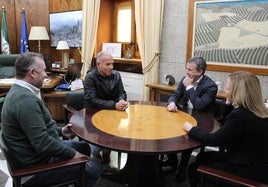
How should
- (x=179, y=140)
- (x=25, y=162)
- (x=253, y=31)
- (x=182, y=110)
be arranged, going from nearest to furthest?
(x=25, y=162) < (x=179, y=140) < (x=182, y=110) < (x=253, y=31)

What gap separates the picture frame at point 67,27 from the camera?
18.2 feet

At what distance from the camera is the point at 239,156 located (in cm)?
166

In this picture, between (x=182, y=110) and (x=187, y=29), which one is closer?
(x=182, y=110)

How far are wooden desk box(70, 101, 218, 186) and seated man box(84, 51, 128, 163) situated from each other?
0.17m

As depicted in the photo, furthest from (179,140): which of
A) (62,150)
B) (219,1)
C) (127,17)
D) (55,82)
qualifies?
(127,17)

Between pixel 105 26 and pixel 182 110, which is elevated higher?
pixel 105 26

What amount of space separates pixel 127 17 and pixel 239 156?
383cm

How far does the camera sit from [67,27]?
18.8 ft

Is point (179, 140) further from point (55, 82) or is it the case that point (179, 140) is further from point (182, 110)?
point (55, 82)

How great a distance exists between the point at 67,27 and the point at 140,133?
14.6 feet

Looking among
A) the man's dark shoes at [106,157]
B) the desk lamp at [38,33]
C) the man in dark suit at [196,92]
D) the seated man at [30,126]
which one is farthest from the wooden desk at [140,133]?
the desk lamp at [38,33]

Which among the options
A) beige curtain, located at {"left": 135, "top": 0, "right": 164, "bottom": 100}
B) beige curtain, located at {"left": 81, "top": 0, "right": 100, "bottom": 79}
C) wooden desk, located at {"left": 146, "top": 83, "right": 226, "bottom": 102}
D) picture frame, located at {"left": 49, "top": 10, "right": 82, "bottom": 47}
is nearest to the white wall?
beige curtain, located at {"left": 135, "top": 0, "right": 164, "bottom": 100}

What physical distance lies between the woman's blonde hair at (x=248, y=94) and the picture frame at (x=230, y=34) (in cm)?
164

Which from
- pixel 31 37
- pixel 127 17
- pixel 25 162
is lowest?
pixel 25 162
